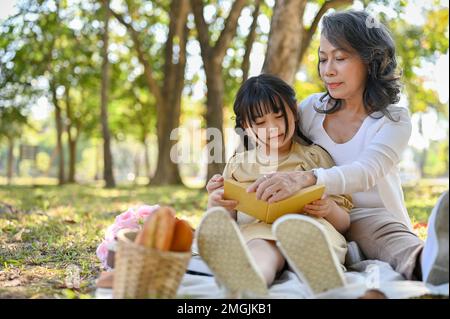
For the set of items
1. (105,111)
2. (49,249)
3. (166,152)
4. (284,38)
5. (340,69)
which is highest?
(284,38)

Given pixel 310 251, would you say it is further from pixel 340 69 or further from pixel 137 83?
pixel 137 83

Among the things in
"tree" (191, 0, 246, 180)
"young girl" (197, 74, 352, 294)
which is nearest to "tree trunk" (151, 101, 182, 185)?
"tree" (191, 0, 246, 180)

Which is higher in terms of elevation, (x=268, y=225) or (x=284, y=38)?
(x=284, y=38)

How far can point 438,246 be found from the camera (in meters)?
2.21

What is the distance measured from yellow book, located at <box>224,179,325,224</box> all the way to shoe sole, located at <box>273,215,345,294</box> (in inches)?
17.2

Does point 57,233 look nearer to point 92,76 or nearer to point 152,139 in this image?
point 92,76

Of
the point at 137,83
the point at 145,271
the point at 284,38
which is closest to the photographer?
the point at 145,271

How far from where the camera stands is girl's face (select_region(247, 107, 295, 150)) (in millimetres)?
2900

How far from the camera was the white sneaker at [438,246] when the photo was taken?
219 cm

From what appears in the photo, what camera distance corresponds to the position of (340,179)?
263 centimetres

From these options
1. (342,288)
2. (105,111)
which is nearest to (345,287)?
(342,288)

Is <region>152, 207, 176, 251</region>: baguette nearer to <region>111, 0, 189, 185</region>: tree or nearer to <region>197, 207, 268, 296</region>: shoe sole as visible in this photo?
<region>197, 207, 268, 296</region>: shoe sole

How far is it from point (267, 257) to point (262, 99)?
84 cm
